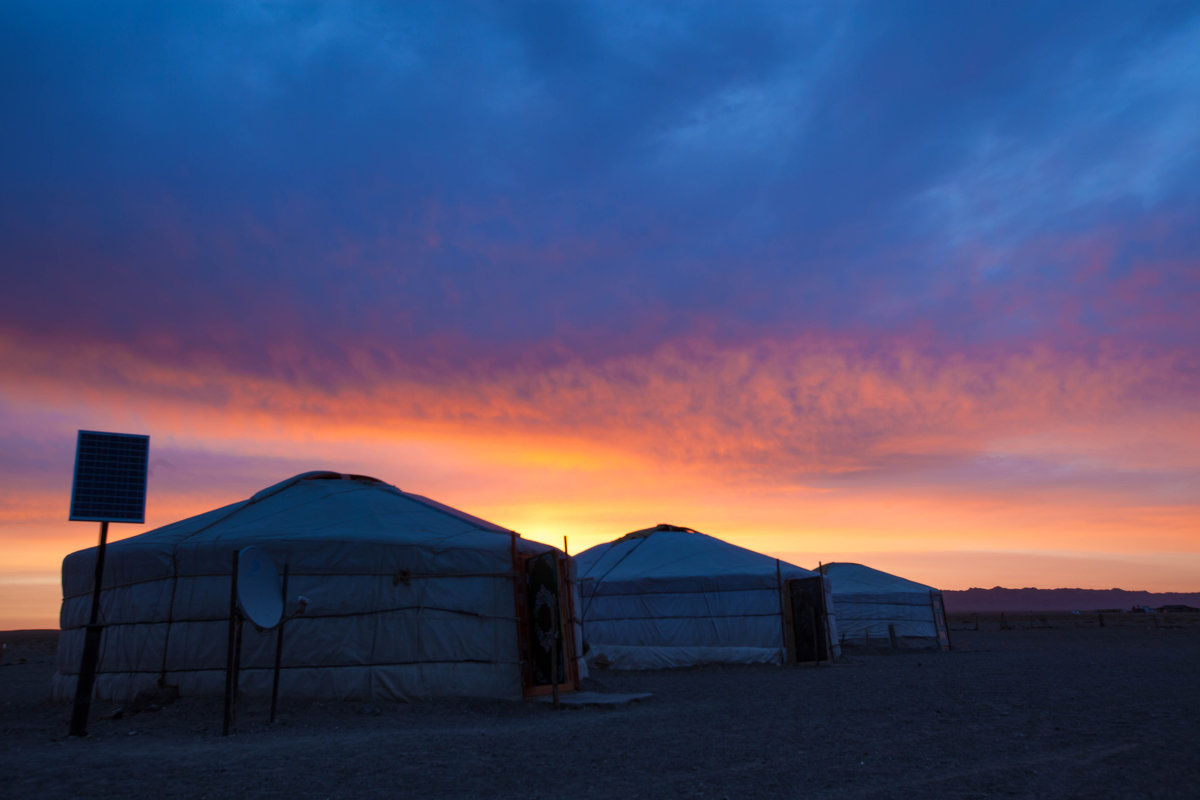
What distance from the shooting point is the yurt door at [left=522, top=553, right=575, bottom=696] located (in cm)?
1030

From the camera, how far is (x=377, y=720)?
8516 millimetres

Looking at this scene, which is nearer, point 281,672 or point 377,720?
point 377,720

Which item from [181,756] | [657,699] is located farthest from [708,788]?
[657,699]

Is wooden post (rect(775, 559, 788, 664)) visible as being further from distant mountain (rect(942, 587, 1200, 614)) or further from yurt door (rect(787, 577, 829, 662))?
distant mountain (rect(942, 587, 1200, 614))

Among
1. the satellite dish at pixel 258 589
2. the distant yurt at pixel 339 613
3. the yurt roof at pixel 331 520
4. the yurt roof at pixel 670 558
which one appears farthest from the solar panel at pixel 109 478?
the yurt roof at pixel 670 558

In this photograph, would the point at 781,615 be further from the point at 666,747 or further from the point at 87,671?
the point at 87,671

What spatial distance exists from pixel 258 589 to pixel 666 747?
4.32 m

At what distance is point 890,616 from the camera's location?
22.5 meters

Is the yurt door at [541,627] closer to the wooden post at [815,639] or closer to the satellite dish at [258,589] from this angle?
the satellite dish at [258,589]

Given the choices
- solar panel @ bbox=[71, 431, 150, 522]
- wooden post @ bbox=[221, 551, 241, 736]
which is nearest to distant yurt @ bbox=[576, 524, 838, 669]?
wooden post @ bbox=[221, 551, 241, 736]

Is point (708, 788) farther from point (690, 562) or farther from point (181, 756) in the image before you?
point (690, 562)

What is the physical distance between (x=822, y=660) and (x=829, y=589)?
1.71 metres

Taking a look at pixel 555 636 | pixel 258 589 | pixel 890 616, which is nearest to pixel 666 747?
pixel 555 636

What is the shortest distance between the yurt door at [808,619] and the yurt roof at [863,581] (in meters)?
5.61
